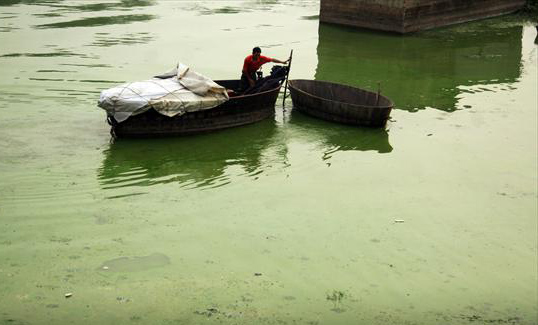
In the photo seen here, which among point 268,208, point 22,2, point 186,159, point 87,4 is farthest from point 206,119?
point 22,2

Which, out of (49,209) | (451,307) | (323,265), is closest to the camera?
(451,307)

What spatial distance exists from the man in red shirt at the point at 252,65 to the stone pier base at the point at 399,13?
34.6 ft

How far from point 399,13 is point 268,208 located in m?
15.1

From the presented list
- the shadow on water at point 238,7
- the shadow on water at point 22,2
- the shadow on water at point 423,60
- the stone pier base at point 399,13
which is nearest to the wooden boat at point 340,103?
the shadow on water at point 423,60

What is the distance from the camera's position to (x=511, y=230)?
891cm

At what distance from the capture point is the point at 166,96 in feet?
36.7

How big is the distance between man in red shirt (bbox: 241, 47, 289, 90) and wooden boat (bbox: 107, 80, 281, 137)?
0.36 metres

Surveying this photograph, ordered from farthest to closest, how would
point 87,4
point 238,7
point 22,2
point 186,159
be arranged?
point 238,7
point 87,4
point 22,2
point 186,159

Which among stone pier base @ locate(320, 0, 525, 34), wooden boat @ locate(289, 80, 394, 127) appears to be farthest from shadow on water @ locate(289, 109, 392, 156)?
stone pier base @ locate(320, 0, 525, 34)

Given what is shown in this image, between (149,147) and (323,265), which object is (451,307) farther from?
(149,147)

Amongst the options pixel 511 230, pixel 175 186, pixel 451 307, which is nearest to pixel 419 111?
pixel 511 230

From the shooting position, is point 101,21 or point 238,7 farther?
point 238,7

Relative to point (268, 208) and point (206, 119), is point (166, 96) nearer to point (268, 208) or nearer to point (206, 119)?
point (206, 119)

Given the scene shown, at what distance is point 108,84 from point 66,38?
556 cm
